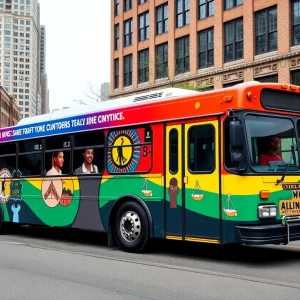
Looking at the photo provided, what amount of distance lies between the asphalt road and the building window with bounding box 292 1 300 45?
2120 centimetres

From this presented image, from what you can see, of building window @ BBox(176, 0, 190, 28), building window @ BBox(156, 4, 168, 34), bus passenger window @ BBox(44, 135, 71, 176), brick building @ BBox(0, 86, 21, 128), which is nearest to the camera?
bus passenger window @ BBox(44, 135, 71, 176)

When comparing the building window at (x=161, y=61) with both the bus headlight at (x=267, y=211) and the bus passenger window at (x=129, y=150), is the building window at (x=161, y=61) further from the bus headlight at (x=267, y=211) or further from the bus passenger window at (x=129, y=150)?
the bus headlight at (x=267, y=211)

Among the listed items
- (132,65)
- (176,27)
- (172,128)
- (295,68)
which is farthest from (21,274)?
(132,65)

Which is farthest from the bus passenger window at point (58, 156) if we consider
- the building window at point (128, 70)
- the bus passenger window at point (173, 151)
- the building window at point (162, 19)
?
the building window at point (128, 70)

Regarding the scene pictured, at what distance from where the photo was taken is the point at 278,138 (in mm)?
9305

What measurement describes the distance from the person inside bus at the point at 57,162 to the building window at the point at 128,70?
33.7m

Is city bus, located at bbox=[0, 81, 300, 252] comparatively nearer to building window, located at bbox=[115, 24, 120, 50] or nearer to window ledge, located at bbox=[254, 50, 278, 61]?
window ledge, located at bbox=[254, 50, 278, 61]

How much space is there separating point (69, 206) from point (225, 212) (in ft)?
15.2

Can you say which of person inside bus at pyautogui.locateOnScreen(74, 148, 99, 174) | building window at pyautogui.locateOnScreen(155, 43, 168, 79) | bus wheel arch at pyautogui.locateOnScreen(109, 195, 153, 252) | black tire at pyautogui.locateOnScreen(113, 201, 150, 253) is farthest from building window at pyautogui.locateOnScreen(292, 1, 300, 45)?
black tire at pyautogui.locateOnScreen(113, 201, 150, 253)

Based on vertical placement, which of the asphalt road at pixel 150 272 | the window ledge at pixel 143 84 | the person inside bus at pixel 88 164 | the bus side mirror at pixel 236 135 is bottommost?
the asphalt road at pixel 150 272

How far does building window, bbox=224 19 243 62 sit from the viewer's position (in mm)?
35094

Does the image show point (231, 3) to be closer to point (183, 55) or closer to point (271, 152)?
point (183, 55)

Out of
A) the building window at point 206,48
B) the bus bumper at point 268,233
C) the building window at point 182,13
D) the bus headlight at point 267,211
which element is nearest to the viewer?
the bus bumper at point 268,233

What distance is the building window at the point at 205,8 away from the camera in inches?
1490
